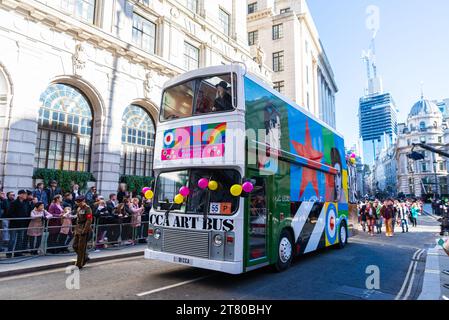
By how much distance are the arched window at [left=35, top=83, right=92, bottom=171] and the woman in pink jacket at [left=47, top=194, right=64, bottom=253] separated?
4.48 meters

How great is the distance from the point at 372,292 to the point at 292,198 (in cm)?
294

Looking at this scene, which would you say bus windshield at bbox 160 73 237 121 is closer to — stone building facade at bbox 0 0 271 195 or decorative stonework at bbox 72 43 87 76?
stone building facade at bbox 0 0 271 195

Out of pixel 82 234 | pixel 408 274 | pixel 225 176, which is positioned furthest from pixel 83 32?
pixel 408 274

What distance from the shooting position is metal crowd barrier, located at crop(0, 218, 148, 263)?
8474 mm

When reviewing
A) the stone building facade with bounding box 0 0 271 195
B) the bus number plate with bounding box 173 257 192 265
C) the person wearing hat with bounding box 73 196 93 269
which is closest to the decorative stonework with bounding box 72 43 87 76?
the stone building facade with bounding box 0 0 271 195

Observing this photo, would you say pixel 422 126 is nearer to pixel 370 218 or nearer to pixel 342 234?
pixel 370 218

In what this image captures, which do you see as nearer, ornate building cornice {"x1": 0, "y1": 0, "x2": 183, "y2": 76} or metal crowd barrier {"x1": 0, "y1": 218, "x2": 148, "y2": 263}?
metal crowd barrier {"x1": 0, "y1": 218, "x2": 148, "y2": 263}

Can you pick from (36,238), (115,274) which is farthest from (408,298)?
(36,238)

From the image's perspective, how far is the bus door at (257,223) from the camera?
669 centimetres

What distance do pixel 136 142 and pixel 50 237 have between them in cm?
915

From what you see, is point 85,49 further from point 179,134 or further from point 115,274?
point 115,274

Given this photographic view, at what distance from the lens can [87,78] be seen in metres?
14.8

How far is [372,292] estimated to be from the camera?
629 centimetres

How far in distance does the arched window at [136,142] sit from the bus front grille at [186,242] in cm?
1104
